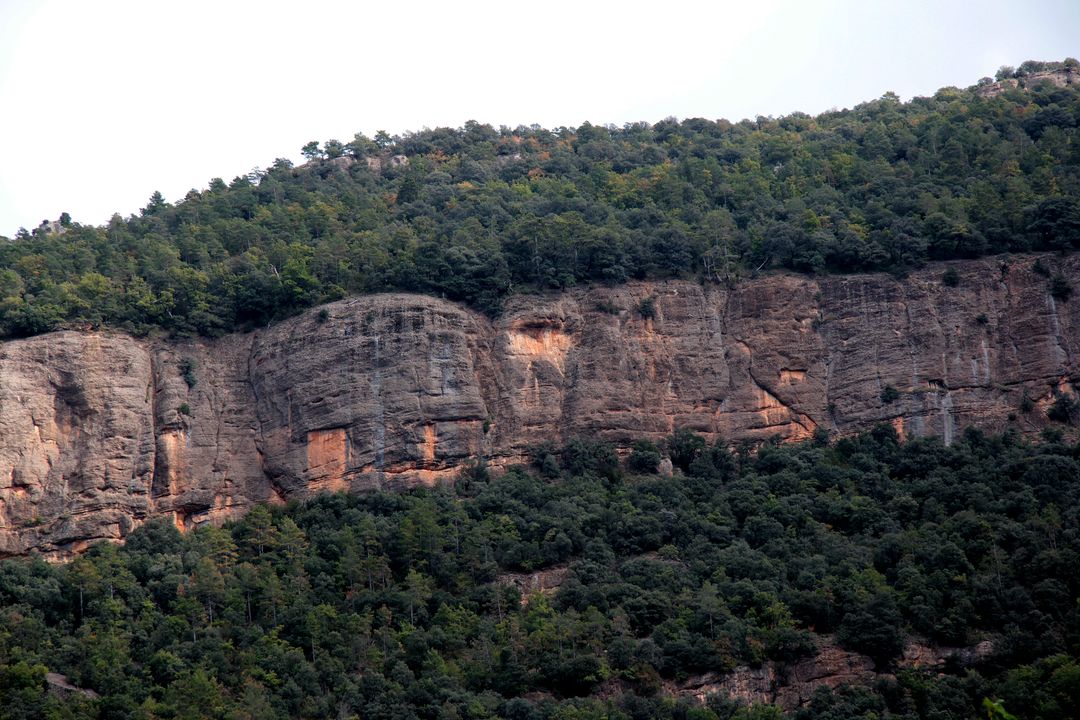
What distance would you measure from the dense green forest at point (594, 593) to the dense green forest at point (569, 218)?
9.80 metres

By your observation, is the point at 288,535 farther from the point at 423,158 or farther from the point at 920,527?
the point at 423,158

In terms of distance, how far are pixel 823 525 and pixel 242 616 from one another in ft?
69.0

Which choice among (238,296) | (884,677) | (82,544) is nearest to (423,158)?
(238,296)

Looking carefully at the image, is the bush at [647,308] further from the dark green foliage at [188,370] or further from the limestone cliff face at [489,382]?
the dark green foliage at [188,370]

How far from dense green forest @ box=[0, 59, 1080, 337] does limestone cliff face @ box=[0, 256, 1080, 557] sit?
4.93ft

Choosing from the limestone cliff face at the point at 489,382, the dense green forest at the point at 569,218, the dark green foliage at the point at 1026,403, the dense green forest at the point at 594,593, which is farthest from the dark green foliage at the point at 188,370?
the dark green foliage at the point at 1026,403

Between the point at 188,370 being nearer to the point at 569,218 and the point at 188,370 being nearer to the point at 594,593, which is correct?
the point at 569,218

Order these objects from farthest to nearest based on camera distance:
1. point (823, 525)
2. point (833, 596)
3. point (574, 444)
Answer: point (574, 444)
point (823, 525)
point (833, 596)

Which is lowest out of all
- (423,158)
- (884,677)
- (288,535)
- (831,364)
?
(884,677)

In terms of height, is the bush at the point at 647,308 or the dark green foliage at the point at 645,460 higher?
the bush at the point at 647,308

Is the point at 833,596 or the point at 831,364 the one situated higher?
the point at 831,364

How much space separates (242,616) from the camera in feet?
207

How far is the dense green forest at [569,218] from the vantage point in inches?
3002

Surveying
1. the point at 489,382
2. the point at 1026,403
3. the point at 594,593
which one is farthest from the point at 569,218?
the point at 594,593
